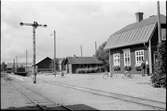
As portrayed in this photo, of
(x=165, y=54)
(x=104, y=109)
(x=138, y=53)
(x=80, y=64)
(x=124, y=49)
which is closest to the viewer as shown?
A: (x=104, y=109)

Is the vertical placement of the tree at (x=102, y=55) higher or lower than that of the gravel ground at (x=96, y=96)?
higher

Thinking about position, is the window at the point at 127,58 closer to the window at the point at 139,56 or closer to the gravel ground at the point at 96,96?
the window at the point at 139,56

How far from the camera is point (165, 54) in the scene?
16.3 metres

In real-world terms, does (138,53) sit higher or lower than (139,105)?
higher

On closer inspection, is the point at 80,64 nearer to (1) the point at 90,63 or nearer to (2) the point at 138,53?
(1) the point at 90,63

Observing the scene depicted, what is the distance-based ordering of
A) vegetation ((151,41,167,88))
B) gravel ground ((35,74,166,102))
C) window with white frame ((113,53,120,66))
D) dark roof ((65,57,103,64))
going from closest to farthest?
gravel ground ((35,74,166,102)) → vegetation ((151,41,167,88)) → window with white frame ((113,53,120,66)) → dark roof ((65,57,103,64))

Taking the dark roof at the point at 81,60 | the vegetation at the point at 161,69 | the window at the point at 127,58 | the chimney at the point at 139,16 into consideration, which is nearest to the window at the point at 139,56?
the window at the point at 127,58

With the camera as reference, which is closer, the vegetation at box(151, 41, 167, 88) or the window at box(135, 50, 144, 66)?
the vegetation at box(151, 41, 167, 88)

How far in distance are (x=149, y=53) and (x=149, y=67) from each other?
1.50 metres

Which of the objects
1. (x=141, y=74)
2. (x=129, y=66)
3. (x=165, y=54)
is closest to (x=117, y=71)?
(x=129, y=66)

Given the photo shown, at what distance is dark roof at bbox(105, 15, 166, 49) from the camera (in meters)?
29.0

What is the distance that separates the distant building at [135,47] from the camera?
28.2 metres

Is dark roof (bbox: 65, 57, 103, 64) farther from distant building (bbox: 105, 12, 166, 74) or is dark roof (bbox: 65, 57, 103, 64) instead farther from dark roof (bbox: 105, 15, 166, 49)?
distant building (bbox: 105, 12, 166, 74)

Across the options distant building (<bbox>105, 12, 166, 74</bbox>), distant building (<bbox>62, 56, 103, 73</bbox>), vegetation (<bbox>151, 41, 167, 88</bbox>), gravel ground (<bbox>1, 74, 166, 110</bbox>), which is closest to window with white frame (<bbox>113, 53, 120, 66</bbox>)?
distant building (<bbox>105, 12, 166, 74</bbox>)
